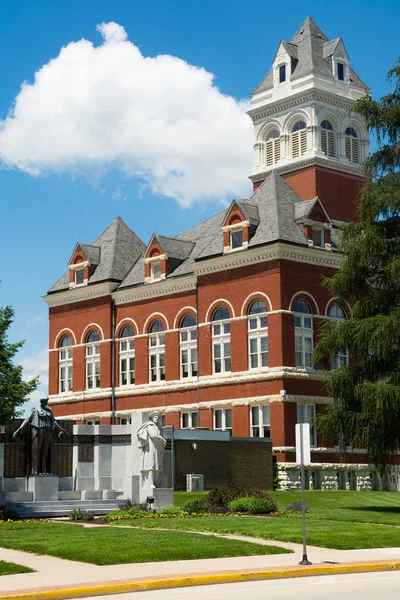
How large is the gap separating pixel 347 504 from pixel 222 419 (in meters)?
17.1

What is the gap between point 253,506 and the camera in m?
32.0

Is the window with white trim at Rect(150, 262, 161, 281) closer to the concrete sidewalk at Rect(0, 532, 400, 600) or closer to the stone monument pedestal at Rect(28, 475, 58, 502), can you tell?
the stone monument pedestal at Rect(28, 475, 58, 502)

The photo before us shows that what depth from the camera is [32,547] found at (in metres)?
21.7

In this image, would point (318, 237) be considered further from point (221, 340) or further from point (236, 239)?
point (221, 340)

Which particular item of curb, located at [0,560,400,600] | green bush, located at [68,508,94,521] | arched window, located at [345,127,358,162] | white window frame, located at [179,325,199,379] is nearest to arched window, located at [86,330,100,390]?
white window frame, located at [179,325,199,379]

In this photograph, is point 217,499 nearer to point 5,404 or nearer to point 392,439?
point 392,439

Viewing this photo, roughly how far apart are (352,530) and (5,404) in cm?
3431

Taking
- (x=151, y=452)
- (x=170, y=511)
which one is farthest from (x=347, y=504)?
(x=170, y=511)

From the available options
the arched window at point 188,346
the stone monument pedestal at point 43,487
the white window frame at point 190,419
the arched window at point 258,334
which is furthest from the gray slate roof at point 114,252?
the stone monument pedestal at point 43,487

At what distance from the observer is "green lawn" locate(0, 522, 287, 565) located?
1973cm

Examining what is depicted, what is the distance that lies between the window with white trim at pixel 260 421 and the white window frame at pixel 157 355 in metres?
8.88

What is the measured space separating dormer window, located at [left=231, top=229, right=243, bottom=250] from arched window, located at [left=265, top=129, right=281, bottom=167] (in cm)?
1020

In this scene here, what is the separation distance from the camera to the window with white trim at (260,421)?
5334cm

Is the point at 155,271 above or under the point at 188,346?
above
